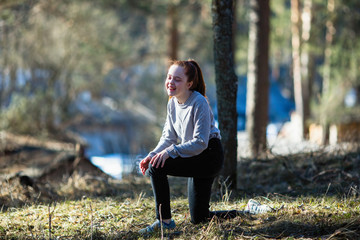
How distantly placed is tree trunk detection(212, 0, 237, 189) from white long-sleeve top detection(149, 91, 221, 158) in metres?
1.22

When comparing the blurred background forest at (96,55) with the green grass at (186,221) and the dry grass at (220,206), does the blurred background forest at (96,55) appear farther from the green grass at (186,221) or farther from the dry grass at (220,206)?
the green grass at (186,221)

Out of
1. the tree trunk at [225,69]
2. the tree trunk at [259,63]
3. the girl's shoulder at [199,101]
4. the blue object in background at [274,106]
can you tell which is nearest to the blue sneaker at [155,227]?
the girl's shoulder at [199,101]

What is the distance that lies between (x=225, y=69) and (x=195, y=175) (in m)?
1.78

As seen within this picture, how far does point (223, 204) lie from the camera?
4.30m

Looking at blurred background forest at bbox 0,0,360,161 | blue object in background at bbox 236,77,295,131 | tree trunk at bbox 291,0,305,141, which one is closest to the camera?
blurred background forest at bbox 0,0,360,161

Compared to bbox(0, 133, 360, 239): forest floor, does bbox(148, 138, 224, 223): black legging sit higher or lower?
higher

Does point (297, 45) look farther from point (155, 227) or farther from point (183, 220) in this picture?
point (155, 227)

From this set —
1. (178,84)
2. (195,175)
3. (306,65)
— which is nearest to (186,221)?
(195,175)

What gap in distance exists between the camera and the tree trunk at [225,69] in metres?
4.71

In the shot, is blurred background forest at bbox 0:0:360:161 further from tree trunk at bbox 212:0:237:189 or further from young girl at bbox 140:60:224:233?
young girl at bbox 140:60:224:233

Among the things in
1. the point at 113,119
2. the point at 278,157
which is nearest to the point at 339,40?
the point at 278,157

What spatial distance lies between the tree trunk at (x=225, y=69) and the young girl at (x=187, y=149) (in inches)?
45.6

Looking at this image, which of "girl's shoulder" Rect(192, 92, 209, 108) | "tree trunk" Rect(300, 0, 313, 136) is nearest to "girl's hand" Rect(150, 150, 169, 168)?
"girl's shoulder" Rect(192, 92, 209, 108)

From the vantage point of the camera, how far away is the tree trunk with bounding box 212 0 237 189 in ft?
15.4
